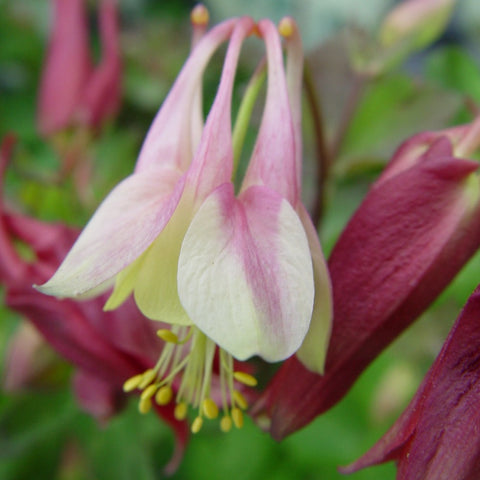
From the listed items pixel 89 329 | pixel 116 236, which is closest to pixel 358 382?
pixel 89 329

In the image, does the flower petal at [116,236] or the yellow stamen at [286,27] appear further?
the yellow stamen at [286,27]

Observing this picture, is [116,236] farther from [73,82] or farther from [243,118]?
[73,82]

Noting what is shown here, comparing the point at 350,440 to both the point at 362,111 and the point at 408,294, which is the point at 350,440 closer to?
the point at 362,111

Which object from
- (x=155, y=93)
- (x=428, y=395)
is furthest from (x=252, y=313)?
(x=155, y=93)

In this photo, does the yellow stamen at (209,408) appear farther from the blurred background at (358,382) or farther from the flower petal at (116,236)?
the blurred background at (358,382)

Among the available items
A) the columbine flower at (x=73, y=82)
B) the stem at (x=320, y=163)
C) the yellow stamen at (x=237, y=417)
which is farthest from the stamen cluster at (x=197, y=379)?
the columbine flower at (x=73, y=82)

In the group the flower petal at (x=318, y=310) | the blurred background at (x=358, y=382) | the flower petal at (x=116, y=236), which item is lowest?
the blurred background at (x=358, y=382)

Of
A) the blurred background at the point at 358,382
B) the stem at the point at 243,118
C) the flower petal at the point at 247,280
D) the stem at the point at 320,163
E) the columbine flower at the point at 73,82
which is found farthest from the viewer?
the columbine flower at the point at 73,82
